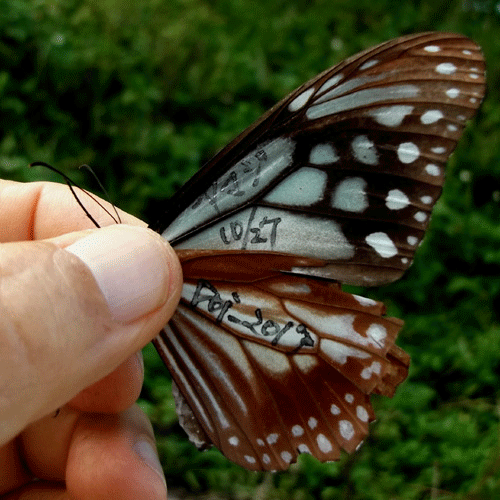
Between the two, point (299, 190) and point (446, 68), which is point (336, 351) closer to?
point (299, 190)

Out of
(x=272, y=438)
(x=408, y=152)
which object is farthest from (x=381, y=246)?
(x=272, y=438)

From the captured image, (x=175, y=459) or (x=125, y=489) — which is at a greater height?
Result: (x=125, y=489)

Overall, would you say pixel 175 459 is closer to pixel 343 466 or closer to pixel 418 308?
pixel 343 466

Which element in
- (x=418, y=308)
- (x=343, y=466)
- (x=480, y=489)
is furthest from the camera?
(x=418, y=308)

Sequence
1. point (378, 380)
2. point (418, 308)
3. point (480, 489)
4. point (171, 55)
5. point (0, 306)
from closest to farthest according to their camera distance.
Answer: point (0, 306)
point (378, 380)
point (480, 489)
point (418, 308)
point (171, 55)

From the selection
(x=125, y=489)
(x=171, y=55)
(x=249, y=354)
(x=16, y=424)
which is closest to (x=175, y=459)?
(x=125, y=489)

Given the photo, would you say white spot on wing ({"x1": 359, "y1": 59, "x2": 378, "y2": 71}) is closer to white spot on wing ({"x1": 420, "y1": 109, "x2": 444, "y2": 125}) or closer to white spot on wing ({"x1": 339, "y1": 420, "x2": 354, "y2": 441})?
white spot on wing ({"x1": 420, "y1": 109, "x2": 444, "y2": 125})

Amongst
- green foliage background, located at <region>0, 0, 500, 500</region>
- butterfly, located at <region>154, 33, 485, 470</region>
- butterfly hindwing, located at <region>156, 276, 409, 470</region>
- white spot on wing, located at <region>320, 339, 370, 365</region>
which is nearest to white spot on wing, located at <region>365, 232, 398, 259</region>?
butterfly, located at <region>154, 33, 485, 470</region>
